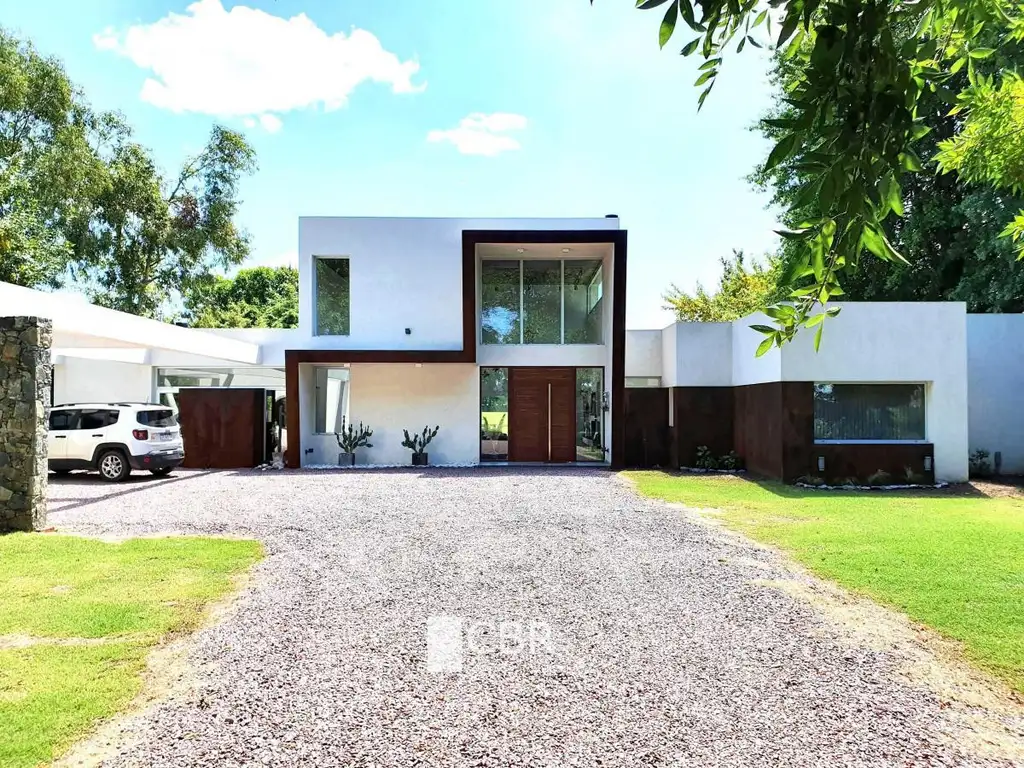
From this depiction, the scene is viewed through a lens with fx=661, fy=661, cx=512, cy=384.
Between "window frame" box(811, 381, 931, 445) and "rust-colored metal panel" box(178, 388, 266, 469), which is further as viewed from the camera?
"rust-colored metal panel" box(178, 388, 266, 469)

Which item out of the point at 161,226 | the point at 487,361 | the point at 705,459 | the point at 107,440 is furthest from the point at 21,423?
the point at 161,226

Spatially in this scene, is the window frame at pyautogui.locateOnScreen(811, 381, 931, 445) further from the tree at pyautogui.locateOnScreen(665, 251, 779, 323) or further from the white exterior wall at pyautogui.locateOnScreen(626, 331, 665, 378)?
the tree at pyautogui.locateOnScreen(665, 251, 779, 323)

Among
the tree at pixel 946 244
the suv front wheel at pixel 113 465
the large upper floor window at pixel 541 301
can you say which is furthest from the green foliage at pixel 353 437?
the tree at pixel 946 244

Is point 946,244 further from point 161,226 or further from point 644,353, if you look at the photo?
point 161,226

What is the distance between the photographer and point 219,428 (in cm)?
1659

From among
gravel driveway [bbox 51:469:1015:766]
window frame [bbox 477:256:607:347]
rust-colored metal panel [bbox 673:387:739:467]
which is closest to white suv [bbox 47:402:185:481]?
gravel driveway [bbox 51:469:1015:766]

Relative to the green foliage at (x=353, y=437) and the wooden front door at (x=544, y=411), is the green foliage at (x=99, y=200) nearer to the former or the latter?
the green foliage at (x=353, y=437)

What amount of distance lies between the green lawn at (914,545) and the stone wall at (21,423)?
911cm

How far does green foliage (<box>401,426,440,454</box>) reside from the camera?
16.9m

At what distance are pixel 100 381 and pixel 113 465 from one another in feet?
20.1

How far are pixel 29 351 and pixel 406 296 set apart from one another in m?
9.44

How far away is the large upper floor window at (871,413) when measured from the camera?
13.2 metres

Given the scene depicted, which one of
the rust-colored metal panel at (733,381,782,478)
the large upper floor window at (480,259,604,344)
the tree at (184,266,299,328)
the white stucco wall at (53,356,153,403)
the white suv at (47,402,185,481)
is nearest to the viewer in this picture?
the rust-colored metal panel at (733,381,782,478)

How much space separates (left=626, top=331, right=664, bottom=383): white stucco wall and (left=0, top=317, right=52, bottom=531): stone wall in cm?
1320
